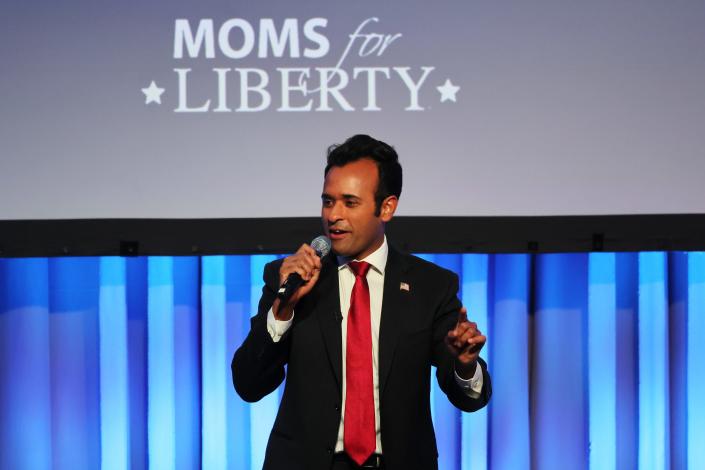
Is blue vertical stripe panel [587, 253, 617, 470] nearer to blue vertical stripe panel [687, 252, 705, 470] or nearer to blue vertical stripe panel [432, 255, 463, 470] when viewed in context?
blue vertical stripe panel [687, 252, 705, 470]

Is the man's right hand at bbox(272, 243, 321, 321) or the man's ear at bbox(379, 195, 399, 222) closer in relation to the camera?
the man's right hand at bbox(272, 243, 321, 321)

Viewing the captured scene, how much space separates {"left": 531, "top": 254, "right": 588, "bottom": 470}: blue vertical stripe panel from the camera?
11.0ft

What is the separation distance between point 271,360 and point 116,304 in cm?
174

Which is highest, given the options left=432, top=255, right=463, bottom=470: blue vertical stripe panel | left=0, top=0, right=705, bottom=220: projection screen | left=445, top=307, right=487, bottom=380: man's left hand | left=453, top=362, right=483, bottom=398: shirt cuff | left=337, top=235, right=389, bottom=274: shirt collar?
left=0, top=0, right=705, bottom=220: projection screen

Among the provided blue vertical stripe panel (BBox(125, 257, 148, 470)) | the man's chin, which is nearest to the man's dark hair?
the man's chin

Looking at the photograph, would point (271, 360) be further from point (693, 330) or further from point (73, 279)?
point (693, 330)

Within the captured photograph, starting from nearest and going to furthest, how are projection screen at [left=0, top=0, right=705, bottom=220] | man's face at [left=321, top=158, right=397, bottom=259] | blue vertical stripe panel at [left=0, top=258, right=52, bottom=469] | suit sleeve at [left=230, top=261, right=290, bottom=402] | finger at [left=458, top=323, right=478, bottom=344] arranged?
finger at [left=458, top=323, right=478, bottom=344] → suit sleeve at [left=230, top=261, right=290, bottom=402] → man's face at [left=321, top=158, right=397, bottom=259] → projection screen at [left=0, top=0, right=705, bottom=220] → blue vertical stripe panel at [left=0, top=258, right=52, bottom=469]

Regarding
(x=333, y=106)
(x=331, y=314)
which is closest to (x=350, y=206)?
(x=331, y=314)

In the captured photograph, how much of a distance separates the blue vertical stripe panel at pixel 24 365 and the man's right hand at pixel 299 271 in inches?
76.4

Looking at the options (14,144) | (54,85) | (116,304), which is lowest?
(116,304)

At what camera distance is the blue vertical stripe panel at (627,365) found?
11.2ft

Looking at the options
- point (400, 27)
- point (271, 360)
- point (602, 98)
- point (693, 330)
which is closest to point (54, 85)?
point (400, 27)

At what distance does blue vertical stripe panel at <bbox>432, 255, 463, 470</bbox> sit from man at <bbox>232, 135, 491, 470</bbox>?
140 centimetres

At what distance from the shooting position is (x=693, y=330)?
3404 millimetres
